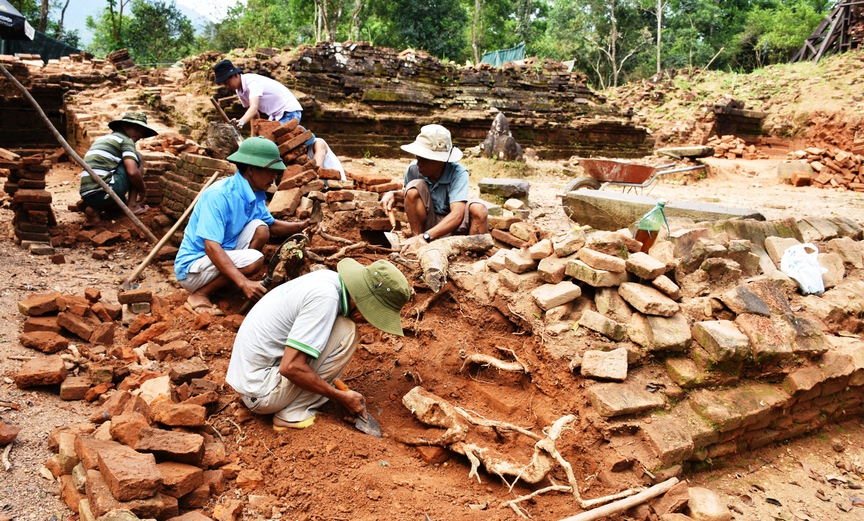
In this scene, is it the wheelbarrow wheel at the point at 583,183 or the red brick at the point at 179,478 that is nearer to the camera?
the red brick at the point at 179,478

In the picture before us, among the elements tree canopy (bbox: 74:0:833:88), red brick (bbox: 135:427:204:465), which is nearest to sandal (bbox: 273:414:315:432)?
red brick (bbox: 135:427:204:465)

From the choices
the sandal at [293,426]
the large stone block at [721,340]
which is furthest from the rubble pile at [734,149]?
the sandal at [293,426]

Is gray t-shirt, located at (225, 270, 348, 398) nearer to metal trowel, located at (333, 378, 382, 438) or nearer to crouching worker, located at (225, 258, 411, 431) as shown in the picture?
crouching worker, located at (225, 258, 411, 431)

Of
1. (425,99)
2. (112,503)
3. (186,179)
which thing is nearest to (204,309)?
(112,503)

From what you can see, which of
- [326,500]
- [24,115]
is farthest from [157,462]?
[24,115]

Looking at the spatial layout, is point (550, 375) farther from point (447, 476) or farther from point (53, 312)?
point (53, 312)

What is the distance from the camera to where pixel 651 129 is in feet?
55.4

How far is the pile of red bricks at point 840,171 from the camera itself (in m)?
10.9

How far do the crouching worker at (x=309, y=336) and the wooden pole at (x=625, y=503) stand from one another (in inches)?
44.6

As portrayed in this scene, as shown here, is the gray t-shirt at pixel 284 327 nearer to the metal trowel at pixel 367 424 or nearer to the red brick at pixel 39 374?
the metal trowel at pixel 367 424

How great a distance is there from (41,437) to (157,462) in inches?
30.2

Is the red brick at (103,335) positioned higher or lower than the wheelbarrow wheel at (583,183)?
lower

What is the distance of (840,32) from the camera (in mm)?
18953

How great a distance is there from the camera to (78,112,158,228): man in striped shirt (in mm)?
5820
